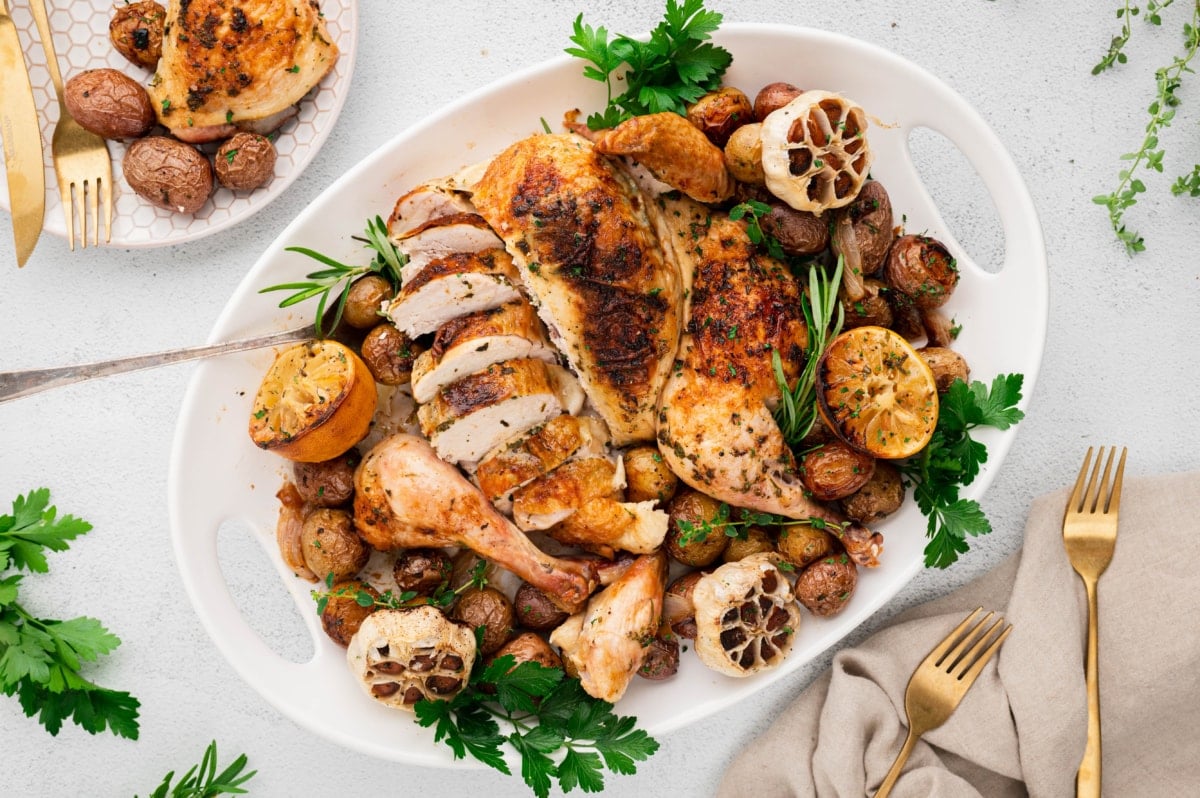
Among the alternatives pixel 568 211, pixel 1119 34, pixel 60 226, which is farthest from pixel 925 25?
pixel 60 226

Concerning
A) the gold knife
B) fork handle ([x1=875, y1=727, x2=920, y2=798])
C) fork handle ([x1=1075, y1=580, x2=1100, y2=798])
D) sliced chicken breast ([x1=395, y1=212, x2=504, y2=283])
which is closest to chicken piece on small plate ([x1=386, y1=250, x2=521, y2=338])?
sliced chicken breast ([x1=395, y1=212, x2=504, y2=283])

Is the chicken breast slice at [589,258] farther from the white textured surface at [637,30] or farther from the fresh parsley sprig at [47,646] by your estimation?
the fresh parsley sprig at [47,646]

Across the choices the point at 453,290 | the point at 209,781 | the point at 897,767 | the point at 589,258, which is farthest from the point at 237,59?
the point at 897,767

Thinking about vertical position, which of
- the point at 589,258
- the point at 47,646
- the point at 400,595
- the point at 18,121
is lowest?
the point at 47,646

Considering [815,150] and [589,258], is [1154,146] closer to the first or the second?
[815,150]

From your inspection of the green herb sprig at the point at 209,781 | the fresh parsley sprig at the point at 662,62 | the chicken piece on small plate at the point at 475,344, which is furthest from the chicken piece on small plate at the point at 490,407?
the green herb sprig at the point at 209,781

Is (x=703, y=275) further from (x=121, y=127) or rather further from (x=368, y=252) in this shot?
(x=121, y=127)
